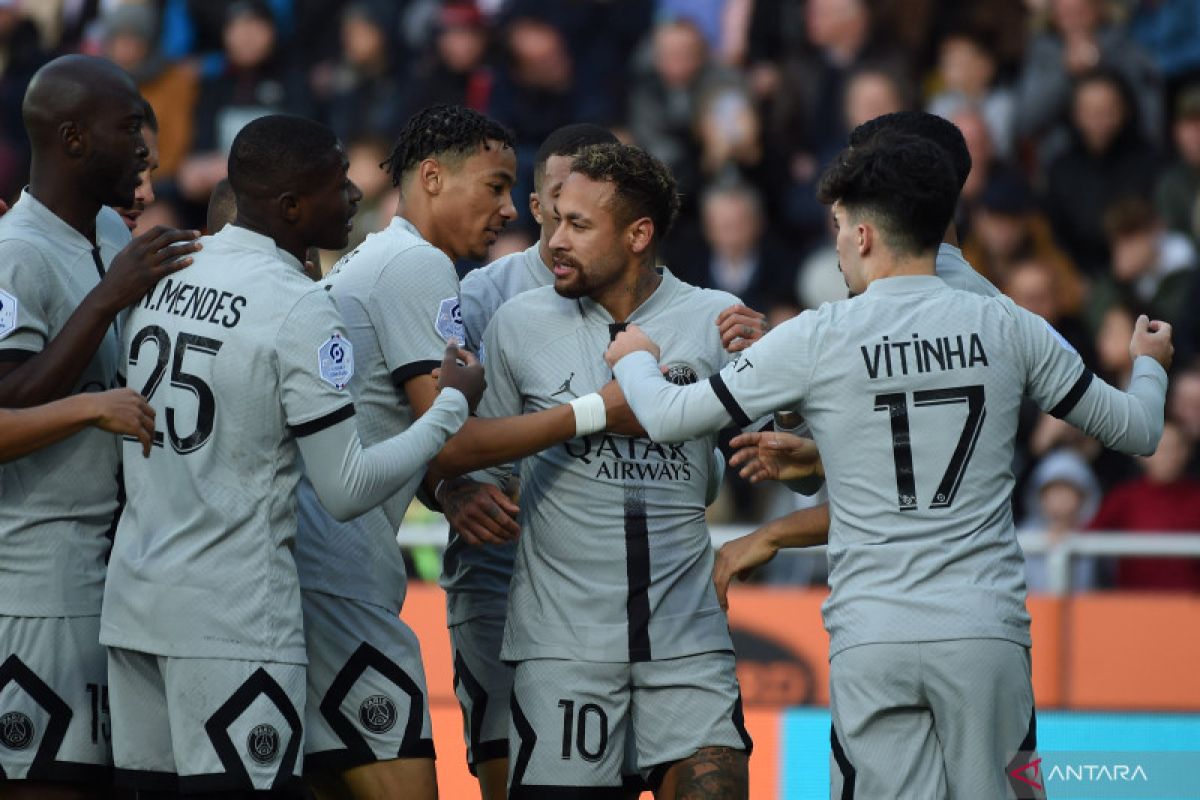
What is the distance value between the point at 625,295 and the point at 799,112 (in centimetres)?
694

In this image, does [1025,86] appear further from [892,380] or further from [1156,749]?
[892,380]

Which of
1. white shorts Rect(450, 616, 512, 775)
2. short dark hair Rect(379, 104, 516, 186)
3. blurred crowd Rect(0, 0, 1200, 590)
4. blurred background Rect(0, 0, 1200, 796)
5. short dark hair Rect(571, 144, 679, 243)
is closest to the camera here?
short dark hair Rect(571, 144, 679, 243)

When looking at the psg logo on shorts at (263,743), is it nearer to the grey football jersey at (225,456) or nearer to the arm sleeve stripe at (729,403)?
the grey football jersey at (225,456)

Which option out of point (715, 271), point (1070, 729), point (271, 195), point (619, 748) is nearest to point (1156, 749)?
point (1070, 729)

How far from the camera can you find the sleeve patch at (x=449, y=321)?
544cm

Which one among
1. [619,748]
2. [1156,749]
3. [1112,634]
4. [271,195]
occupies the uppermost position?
[271,195]

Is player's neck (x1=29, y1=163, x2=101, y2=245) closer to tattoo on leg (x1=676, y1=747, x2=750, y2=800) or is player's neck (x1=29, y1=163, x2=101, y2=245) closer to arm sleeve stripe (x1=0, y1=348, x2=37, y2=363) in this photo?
arm sleeve stripe (x1=0, y1=348, x2=37, y2=363)

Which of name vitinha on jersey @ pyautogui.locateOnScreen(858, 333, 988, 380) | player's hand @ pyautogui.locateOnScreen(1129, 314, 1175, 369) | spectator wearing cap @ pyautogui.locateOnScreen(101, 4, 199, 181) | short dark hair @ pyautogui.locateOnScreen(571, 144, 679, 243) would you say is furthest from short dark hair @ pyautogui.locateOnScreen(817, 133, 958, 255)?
spectator wearing cap @ pyautogui.locateOnScreen(101, 4, 199, 181)

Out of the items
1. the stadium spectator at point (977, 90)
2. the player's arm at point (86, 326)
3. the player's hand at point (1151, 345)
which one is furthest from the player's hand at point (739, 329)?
the stadium spectator at point (977, 90)

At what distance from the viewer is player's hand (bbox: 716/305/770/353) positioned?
5449 mm

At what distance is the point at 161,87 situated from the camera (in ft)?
45.4

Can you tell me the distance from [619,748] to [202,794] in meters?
1.23

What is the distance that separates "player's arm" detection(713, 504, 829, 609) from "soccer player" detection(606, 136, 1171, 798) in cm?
42

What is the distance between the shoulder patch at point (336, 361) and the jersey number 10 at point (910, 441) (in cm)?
141
